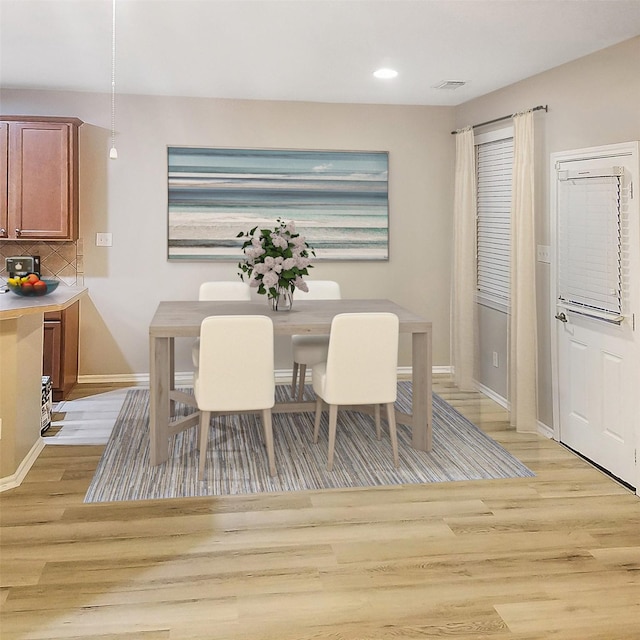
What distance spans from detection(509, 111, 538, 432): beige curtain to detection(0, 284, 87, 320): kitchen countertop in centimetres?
288

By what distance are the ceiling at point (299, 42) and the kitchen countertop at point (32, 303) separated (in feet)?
4.89

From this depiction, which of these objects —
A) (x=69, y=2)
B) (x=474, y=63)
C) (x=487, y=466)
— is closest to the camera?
(x=69, y=2)

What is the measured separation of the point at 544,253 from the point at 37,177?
3905mm

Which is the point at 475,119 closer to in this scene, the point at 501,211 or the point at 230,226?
the point at 501,211

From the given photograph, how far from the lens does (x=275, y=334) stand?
4031mm

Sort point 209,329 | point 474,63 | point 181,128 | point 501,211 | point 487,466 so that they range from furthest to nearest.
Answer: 1. point 181,128
2. point 501,211
3. point 474,63
4. point 487,466
5. point 209,329

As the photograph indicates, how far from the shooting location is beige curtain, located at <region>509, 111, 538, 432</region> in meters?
4.67

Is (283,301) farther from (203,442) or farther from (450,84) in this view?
(450,84)

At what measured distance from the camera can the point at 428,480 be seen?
3.86 m

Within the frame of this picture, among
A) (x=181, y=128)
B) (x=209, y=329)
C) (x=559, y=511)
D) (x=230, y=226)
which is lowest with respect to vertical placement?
(x=559, y=511)

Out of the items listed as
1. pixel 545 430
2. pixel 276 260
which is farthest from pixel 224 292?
pixel 545 430

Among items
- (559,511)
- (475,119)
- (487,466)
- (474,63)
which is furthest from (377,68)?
(559,511)

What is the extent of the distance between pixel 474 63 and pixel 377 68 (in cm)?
65

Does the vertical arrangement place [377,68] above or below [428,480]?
above
